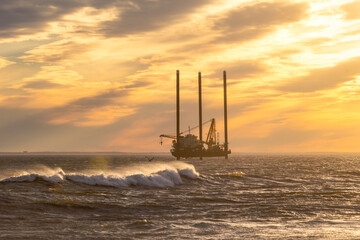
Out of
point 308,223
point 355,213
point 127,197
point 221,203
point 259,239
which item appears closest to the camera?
point 259,239

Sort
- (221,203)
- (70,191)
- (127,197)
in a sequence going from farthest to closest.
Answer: (70,191) → (127,197) → (221,203)

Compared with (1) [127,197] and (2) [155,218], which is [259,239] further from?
(1) [127,197]

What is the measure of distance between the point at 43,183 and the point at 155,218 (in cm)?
1613

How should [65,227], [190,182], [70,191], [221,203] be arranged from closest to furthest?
A: [65,227], [221,203], [70,191], [190,182]

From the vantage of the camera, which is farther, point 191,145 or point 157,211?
point 191,145

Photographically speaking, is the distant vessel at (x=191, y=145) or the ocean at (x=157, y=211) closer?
the ocean at (x=157, y=211)

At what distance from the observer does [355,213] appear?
83.4 ft

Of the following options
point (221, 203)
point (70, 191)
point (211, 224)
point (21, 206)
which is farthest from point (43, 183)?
point (211, 224)

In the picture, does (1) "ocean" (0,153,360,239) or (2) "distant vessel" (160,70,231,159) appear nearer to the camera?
(1) "ocean" (0,153,360,239)

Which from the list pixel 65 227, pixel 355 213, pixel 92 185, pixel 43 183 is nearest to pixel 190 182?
pixel 92 185

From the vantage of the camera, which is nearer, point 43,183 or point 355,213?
point 355,213

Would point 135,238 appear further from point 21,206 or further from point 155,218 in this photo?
point 21,206

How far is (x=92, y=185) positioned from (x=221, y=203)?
13144 millimetres

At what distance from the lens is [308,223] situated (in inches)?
867
